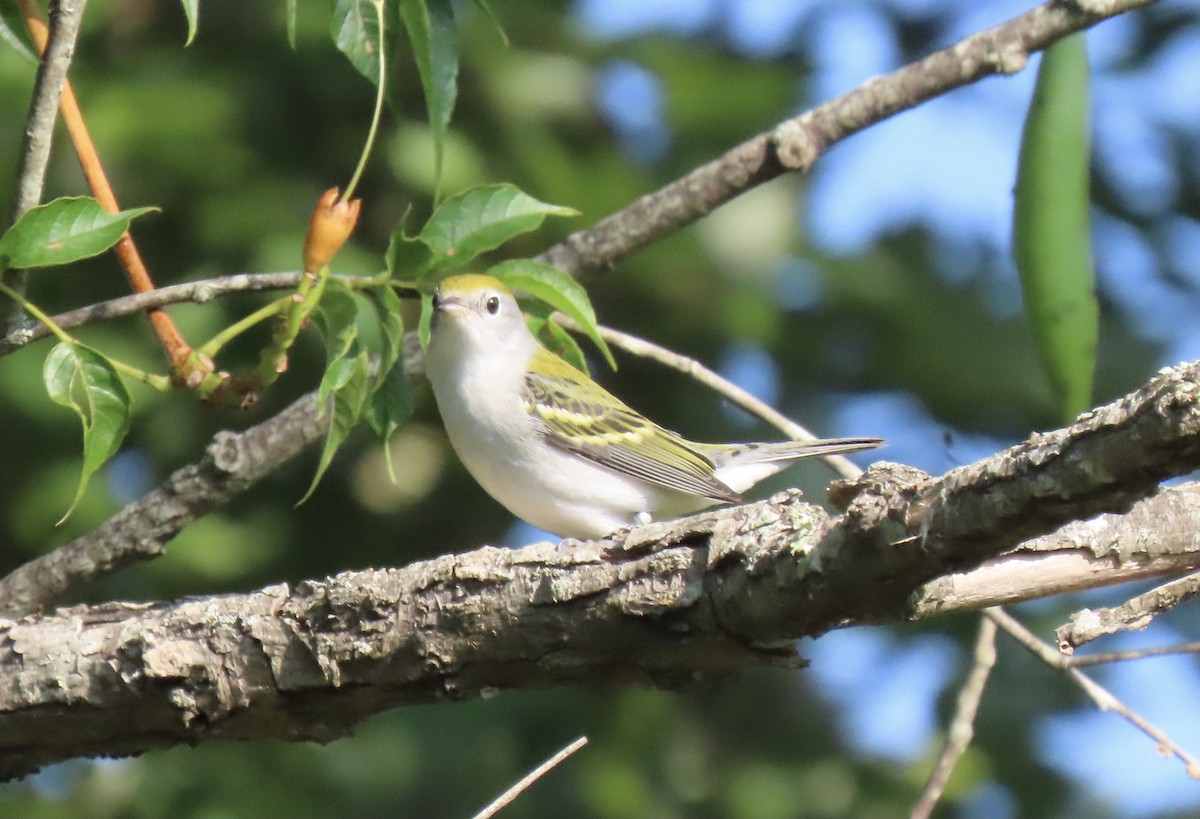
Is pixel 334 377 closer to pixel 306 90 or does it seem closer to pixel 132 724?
pixel 132 724

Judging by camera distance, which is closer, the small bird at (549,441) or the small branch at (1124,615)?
the small branch at (1124,615)

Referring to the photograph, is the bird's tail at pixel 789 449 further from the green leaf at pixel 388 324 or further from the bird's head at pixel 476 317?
the green leaf at pixel 388 324

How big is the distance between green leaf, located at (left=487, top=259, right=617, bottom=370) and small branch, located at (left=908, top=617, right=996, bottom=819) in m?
1.04

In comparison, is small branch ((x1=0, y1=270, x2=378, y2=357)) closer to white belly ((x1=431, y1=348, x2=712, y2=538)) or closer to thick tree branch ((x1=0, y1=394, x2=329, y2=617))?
thick tree branch ((x1=0, y1=394, x2=329, y2=617))

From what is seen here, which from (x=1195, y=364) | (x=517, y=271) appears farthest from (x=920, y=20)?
(x=1195, y=364)

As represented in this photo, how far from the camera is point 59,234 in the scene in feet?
7.24

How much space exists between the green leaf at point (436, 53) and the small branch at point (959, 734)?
4.70ft

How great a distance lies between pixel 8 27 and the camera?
102 inches

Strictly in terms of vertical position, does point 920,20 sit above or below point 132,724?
above

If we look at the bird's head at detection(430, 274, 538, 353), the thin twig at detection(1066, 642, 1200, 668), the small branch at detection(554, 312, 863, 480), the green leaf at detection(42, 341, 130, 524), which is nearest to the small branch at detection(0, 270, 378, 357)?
the green leaf at detection(42, 341, 130, 524)

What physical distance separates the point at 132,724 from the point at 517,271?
118 cm

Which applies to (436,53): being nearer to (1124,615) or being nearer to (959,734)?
(1124,615)

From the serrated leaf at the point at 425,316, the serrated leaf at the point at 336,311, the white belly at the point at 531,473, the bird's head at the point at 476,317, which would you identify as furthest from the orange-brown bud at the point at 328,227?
the bird's head at the point at 476,317

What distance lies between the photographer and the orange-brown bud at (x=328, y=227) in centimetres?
233
